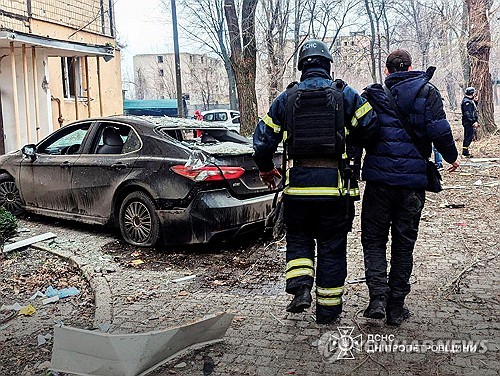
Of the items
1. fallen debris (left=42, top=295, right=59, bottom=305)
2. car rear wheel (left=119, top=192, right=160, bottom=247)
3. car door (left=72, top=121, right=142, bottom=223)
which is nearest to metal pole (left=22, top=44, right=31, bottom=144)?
car door (left=72, top=121, right=142, bottom=223)

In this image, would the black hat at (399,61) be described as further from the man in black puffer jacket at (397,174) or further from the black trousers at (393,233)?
the black trousers at (393,233)

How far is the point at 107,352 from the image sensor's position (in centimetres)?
331

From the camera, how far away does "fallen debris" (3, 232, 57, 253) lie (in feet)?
21.7

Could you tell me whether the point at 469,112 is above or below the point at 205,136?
above

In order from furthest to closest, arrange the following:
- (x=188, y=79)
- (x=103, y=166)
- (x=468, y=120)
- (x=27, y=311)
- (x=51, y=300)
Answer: (x=188, y=79)
(x=468, y=120)
(x=103, y=166)
(x=51, y=300)
(x=27, y=311)

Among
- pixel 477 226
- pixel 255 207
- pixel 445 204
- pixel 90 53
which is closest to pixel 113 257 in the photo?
pixel 255 207

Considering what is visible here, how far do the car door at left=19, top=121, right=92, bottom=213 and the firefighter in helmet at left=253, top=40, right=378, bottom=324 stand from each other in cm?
394

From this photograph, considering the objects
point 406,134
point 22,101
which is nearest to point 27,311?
point 406,134

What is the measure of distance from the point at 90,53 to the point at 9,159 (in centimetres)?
753

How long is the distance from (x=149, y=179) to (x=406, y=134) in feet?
10.5

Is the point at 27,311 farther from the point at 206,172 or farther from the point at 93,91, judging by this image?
the point at 93,91

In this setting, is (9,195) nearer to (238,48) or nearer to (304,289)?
(304,289)

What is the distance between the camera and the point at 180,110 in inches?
1085

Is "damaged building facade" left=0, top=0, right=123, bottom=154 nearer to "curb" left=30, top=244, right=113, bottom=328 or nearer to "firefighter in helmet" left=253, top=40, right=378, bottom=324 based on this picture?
"curb" left=30, top=244, right=113, bottom=328
